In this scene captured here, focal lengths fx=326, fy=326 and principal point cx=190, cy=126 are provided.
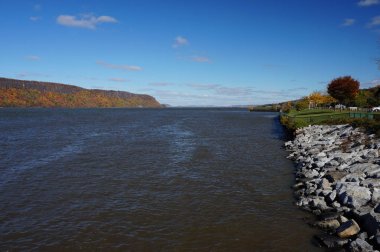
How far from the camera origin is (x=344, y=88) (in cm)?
8262

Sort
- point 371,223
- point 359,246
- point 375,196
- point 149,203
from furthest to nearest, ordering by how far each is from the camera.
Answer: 1. point 149,203
2. point 375,196
3. point 371,223
4. point 359,246

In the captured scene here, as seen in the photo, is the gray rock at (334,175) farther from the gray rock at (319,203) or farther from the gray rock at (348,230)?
the gray rock at (348,230)

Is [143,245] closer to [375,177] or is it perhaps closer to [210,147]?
[375,177]

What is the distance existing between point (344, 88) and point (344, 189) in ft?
247

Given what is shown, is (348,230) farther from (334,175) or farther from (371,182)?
Answer: (334,175)

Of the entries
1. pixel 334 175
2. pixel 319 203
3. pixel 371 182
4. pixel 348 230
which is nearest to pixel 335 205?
pixel 319 203

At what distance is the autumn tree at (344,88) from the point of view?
82.8 meters

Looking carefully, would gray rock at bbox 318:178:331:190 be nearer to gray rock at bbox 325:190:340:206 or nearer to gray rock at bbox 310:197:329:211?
gray rock at bbox 325:190:340:206

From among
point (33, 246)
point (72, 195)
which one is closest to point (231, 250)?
point (33, 246)

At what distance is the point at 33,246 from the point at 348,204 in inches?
506

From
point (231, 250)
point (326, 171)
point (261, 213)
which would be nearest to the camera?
point (231, 250)

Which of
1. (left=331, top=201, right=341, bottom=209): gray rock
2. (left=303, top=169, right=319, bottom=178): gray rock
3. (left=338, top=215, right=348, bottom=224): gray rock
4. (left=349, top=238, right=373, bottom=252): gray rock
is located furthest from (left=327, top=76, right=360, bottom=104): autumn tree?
(left=349, top=238, right=373, bottom=252): gray rock

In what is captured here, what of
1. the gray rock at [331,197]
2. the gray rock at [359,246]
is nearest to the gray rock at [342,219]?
the gray rock at [359,246]

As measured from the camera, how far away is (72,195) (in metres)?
17.5
